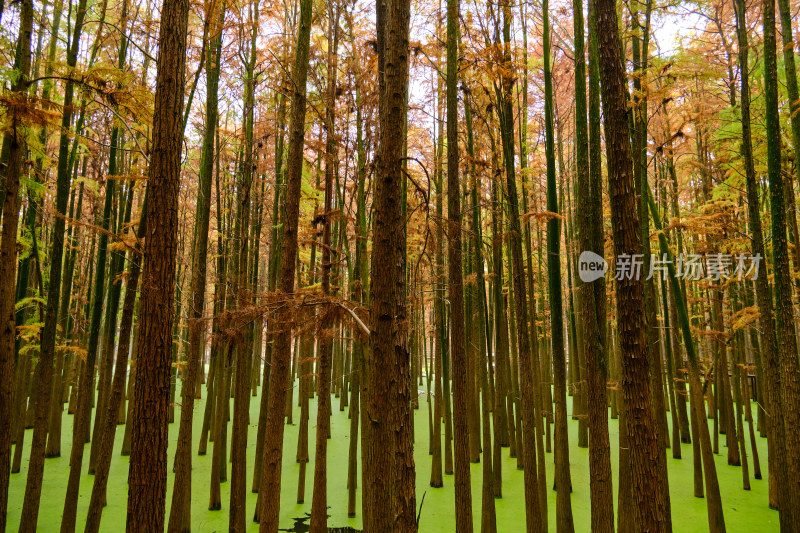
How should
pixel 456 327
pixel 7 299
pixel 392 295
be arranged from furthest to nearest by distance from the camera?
1. pixel 456 327
2. pixel 7 299
3. pixel 392 295

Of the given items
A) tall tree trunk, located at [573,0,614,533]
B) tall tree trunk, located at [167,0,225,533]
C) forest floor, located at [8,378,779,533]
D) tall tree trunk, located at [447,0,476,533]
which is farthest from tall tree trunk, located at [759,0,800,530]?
tall tree trunk, located at [167,0,225,533]

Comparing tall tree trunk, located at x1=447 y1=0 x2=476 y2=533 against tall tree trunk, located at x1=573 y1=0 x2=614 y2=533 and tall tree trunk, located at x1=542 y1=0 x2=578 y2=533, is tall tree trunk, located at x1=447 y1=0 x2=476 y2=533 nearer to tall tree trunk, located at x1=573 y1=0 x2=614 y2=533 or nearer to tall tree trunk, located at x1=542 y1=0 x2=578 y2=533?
tall tree trunk, located at x1=542 y1=0 x2=578 y2=533

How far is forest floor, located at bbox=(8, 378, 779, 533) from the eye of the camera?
7301mm

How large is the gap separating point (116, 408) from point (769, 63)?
9.33 meters

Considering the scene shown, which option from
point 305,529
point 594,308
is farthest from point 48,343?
point 594,308

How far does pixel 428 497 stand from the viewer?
8266 millimetres

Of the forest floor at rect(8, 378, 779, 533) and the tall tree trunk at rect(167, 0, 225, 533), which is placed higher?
the tall tree trunk at rect(167, 0, 225, 533)

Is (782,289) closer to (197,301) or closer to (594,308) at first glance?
(594,308)

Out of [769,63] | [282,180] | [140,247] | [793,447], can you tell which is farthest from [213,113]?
[793,447]

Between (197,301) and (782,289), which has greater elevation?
(782,289)

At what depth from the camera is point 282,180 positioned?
953 centimetres

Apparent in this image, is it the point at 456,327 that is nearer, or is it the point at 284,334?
the point at 284,334

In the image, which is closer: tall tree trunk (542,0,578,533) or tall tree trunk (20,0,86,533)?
tall tree trunk (542,0,578,533)

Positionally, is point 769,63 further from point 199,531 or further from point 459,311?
point 199,531
